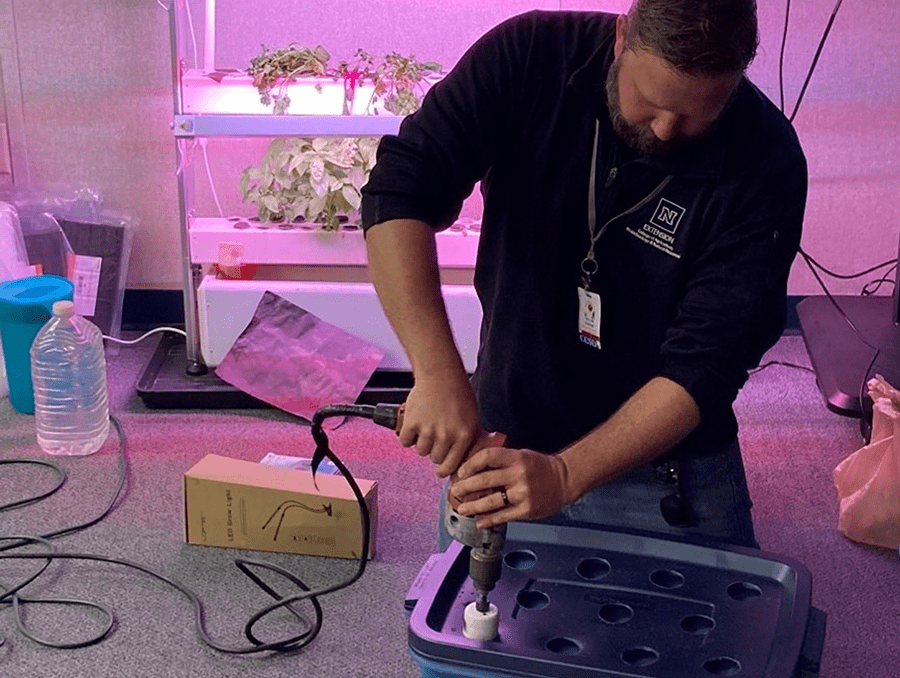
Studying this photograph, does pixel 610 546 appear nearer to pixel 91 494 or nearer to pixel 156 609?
pixel 156 609

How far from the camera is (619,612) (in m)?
1.23

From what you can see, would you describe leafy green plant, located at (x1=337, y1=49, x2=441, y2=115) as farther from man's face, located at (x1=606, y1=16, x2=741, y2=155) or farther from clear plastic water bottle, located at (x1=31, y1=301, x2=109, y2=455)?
man's face, located at (x1=606, y1=16, x2=741, y2=155)

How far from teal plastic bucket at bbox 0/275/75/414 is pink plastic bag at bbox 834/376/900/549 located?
5.57 feet

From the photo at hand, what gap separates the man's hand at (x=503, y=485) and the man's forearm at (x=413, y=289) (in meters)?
0.14

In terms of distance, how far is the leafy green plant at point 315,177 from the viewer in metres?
2.68

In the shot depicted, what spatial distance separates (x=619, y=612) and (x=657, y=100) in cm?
55

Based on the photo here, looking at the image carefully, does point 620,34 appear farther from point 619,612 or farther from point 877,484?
point 877,484

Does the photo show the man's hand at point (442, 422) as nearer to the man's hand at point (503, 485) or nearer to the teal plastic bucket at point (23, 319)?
the man's hand at point (503, 485)

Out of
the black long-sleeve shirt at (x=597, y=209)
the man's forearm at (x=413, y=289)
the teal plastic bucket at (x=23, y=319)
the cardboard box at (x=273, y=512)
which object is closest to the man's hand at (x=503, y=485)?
the man's forearm at (x=413, y=289)

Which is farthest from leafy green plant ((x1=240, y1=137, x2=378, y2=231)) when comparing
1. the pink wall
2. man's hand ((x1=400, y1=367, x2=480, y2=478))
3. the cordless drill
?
the cordless drill

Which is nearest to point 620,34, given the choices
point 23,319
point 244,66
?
point 23,319

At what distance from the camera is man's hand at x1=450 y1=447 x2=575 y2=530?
1.21 meters

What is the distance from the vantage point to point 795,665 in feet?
3.70

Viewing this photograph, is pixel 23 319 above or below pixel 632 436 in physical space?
below
